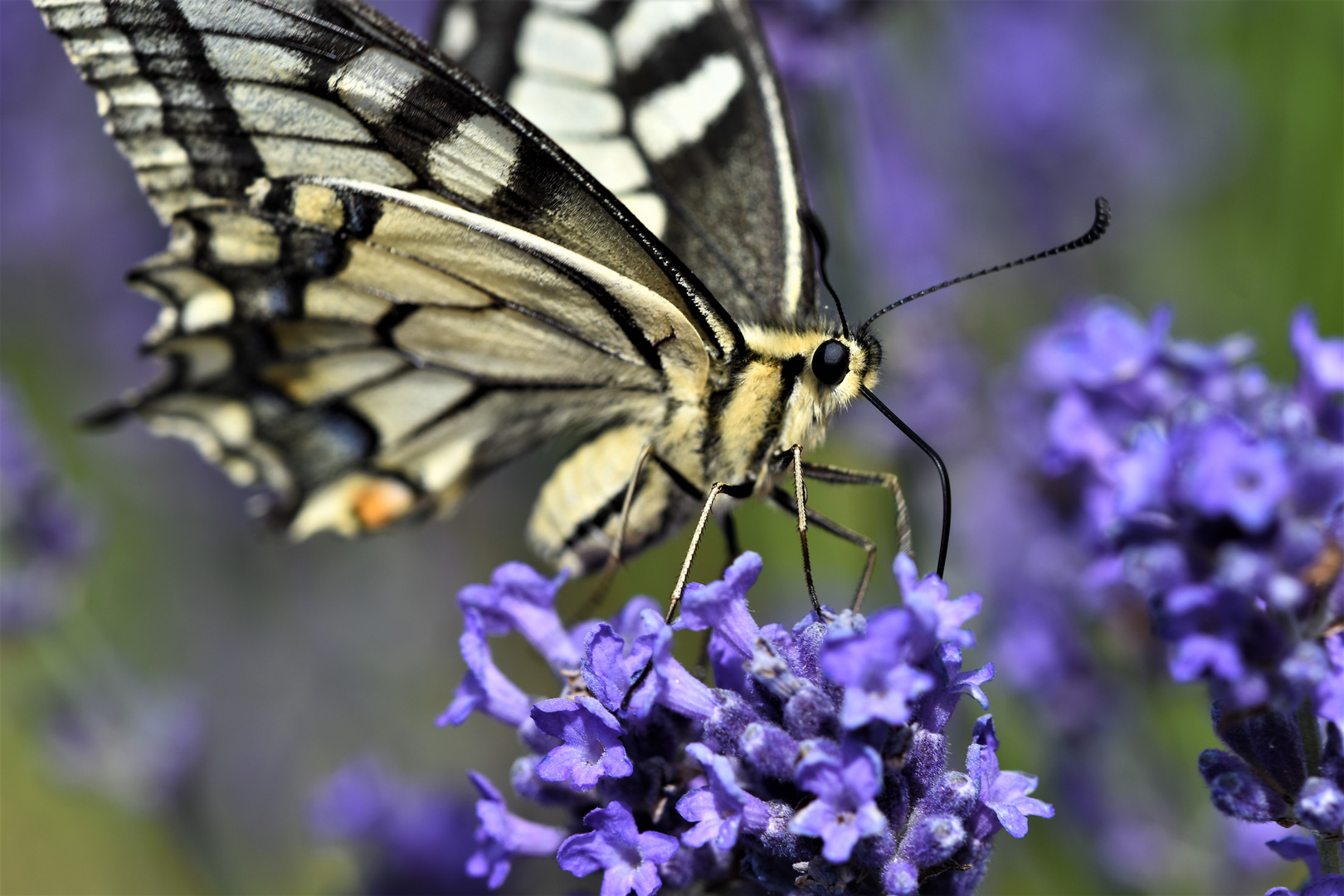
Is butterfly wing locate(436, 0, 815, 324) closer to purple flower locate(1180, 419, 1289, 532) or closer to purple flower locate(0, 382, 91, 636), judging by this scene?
purple flower locate(1180, 419, 1289, 532)

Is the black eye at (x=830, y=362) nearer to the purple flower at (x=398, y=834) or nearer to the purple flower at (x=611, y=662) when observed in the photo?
the purple flower at (x=611, y=662)

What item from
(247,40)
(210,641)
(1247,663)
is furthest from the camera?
(210,641)

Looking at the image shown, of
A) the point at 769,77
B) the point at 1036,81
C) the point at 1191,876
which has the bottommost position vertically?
the point at 1191,876

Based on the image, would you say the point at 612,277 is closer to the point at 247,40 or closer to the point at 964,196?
the point at 247,40

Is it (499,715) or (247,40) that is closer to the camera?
(499,715)

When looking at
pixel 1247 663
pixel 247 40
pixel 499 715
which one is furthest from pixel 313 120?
pixel 1247 663

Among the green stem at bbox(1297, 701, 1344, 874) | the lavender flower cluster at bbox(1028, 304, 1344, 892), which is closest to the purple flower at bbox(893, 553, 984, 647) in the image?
the lavender flower cluster at bbox(1028, 304, 1344, 892)
